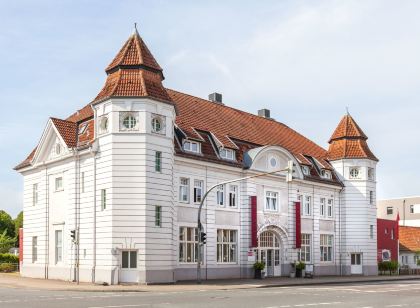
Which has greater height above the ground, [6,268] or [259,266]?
[259,266]

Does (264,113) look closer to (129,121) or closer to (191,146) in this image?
(191,146)

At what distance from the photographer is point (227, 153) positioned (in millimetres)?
45031

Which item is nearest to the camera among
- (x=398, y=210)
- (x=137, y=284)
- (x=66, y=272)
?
(x=137, y=284)

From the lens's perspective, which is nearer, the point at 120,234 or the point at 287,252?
the point at 120,234

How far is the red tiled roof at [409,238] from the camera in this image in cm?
7188

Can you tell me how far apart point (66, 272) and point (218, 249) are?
1012 cm

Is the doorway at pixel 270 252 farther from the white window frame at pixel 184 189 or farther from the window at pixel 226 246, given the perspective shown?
the white window frame at pixel 184 189

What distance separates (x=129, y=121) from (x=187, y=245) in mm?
9240

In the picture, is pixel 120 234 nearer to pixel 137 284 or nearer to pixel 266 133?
pixel 137 284

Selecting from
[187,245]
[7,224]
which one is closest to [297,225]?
[187,245]

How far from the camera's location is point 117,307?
21.0m

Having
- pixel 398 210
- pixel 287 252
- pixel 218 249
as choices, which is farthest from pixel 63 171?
pixel 398 210

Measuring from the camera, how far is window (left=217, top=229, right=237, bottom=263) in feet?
143

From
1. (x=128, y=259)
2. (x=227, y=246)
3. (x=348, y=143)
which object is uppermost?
(x=348, y=143)
